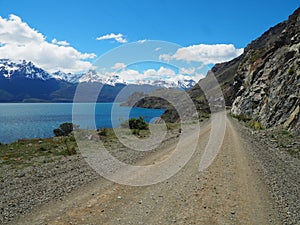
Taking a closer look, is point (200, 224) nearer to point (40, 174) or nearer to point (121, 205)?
point (121, 205)

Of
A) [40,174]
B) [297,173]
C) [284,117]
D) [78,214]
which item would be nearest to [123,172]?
[40,174]

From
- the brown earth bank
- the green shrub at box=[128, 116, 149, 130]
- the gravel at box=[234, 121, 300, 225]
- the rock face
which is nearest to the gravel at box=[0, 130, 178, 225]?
the brown earth bank

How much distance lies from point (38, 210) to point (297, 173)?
1105 centimetres

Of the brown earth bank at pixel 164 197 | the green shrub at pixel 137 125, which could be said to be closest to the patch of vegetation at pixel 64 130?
the green shrub at pixel 137 125

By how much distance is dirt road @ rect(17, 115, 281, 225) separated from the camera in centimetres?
693

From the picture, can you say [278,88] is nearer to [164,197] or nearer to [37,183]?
[164,197]

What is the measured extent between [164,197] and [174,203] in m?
0.61

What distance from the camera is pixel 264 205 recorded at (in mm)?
7887

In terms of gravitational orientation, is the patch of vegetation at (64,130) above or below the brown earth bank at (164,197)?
below

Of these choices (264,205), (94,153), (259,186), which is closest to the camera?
(264,205)

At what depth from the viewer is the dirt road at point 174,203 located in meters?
6.93

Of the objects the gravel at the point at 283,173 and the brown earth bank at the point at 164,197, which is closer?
the brown earth bank at the point at 164,197

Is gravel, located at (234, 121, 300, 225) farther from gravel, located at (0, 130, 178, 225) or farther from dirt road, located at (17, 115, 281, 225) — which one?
gravel, located at (0, 130, 178, 225)

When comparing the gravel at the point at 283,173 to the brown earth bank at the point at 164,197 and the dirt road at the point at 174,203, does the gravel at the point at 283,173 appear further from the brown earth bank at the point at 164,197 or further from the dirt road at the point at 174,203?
the dirt road at the point at 174,203
